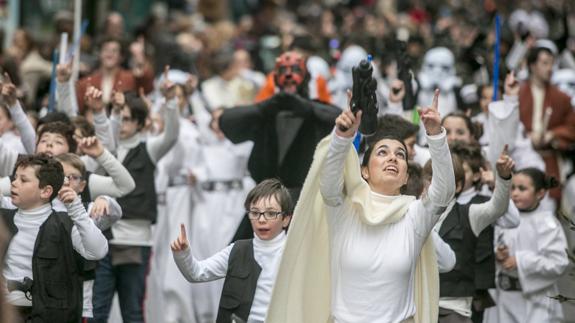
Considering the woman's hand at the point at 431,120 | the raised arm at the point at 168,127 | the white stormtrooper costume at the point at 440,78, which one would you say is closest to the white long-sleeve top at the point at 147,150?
the raised arm at the point at 168,127

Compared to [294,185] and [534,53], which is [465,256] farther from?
[534,53]

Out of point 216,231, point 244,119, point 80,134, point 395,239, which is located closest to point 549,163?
point 216,231

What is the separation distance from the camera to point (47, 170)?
26.1 ft

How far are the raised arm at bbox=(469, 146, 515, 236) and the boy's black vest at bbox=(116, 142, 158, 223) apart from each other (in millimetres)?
2496

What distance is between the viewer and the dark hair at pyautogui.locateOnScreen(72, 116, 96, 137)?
952cm

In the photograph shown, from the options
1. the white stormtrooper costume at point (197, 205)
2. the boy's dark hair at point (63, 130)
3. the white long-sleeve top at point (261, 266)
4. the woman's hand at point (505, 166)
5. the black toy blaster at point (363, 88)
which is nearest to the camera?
the black toy blaster at point (363, 88)

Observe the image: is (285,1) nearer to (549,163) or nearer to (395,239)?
(549,163)

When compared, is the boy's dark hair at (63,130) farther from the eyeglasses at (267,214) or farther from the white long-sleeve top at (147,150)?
the eyeglasses at (267,214)

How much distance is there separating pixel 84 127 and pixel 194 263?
2323 millimetres

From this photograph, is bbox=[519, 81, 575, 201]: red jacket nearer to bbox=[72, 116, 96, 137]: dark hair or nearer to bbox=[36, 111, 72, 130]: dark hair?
bbox=[72, 116, 96, 137]: dark hair

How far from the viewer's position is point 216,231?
12.7m

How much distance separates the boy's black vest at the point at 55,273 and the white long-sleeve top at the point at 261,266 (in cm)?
76

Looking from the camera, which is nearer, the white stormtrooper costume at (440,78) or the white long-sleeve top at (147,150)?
the white long-sleeve top at (147,150)

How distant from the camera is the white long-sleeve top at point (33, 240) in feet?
25.6
